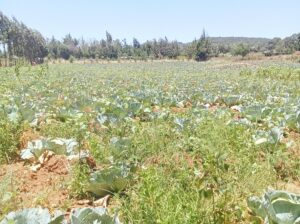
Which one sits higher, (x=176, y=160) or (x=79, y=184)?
(x=79, y=184)

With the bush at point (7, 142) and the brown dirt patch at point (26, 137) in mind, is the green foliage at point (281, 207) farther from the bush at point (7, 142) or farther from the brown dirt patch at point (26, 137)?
the brown dirt patch at point (26, 137)

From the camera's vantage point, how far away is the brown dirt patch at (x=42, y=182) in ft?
12.3

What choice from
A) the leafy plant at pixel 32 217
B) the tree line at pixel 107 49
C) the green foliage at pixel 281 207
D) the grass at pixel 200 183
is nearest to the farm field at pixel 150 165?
the grass at pixel 200 183

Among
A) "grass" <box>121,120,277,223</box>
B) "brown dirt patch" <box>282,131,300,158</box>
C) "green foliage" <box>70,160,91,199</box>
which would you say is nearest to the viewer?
"grass" <box>121,120,277,223</box>

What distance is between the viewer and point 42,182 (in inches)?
170

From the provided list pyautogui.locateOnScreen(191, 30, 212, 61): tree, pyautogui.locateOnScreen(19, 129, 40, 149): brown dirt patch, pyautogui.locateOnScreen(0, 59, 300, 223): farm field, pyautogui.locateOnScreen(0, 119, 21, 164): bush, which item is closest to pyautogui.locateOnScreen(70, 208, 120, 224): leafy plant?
pyautogui.locateOnScreen(0, 59, 300, 223): farm field

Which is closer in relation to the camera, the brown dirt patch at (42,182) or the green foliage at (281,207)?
the green foliage at (281,207)

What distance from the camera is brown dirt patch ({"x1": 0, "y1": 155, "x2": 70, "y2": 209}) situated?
12.3 ft

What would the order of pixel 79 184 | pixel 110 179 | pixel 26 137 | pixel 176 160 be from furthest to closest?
pixel 26 137, pixel 176 160, pixel 79 184, pixel 110 179

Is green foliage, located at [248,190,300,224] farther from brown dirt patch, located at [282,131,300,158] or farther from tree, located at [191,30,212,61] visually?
tree, located at [191,30,212,61]

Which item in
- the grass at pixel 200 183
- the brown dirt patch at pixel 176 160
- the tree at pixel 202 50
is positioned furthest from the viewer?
the tree at pixel 202 50

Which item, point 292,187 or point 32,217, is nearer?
point 32,217

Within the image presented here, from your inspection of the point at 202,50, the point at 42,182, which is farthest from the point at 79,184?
the point at 202,50

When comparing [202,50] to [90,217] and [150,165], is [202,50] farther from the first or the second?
[90,217]
